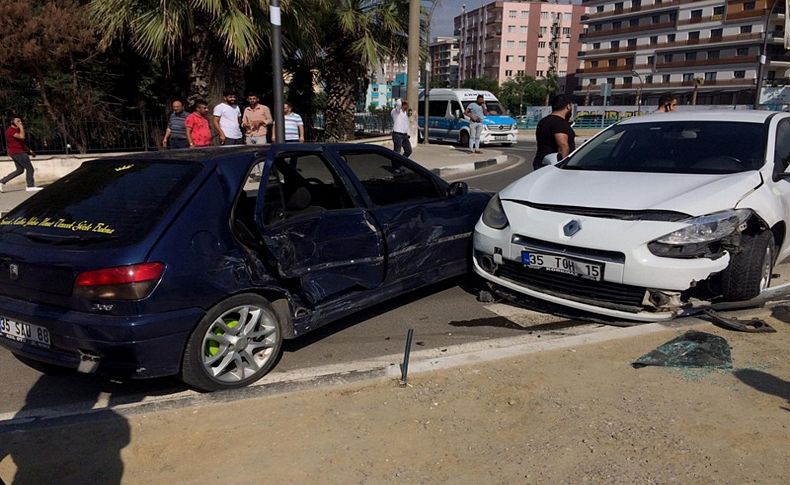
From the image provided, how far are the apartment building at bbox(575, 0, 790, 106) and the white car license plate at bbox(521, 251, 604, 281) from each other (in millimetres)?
66254

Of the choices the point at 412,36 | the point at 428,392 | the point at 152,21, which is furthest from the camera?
the point at 412,36

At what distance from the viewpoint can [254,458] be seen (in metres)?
2.76

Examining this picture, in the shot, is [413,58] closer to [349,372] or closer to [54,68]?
[54,68]

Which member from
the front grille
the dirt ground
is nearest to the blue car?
the dirt ground

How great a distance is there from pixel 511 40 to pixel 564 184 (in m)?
116

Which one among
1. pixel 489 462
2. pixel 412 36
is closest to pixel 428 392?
pixel 489 462

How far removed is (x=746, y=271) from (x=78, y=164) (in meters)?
13.9

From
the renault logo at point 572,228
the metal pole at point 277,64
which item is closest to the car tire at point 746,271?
the renault logo at point 572,228

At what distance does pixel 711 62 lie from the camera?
72.1m

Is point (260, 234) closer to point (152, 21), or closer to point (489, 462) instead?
point (489, 462)

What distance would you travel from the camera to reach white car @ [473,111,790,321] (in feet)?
13.2

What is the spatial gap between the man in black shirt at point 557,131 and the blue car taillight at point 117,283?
5.23 metres

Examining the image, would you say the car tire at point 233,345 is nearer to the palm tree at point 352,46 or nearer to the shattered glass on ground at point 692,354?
the shattered glass on ground at point 692,354

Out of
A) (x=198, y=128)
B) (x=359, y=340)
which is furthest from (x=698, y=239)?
(x=198, y=128)
